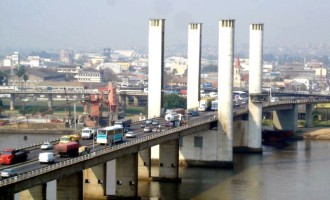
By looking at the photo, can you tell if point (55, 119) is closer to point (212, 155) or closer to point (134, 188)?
point (212, 155)

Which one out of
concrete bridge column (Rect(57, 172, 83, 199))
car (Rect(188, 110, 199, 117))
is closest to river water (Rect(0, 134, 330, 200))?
car (Rect(188, 110, 199, 117))

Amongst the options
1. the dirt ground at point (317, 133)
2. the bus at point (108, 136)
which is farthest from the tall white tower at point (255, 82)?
the bus at point (108, 136)

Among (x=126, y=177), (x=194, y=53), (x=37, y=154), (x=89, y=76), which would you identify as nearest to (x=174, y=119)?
(x=194, y=53)

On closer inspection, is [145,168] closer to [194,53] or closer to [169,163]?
[169,163]

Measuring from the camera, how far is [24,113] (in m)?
57.7

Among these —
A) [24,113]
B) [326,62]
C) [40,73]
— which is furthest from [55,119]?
[326,62]

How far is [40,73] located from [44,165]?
8059cm

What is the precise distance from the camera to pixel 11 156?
18.7m

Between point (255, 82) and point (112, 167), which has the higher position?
→ point (255, 82)

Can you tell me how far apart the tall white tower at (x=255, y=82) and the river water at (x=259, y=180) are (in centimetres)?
70

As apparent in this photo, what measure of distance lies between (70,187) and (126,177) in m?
3.50

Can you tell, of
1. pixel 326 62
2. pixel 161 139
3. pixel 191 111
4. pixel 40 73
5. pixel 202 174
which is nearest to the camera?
pixel 161 139

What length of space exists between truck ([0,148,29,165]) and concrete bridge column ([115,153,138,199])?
13.5 ft

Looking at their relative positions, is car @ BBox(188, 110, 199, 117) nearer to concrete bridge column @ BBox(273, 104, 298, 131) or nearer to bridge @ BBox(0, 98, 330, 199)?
bridge @ BBox(0, 98, 330, 199)
